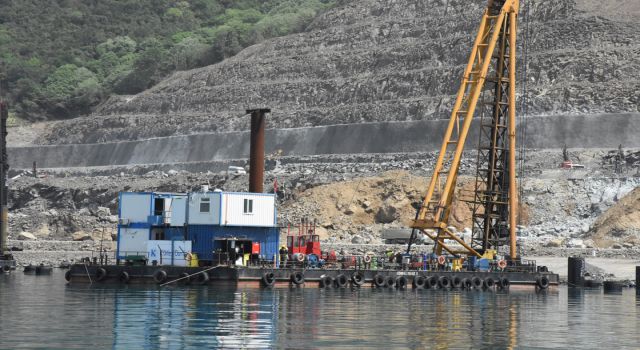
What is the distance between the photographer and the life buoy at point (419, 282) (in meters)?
74.9

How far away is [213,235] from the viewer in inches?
2881

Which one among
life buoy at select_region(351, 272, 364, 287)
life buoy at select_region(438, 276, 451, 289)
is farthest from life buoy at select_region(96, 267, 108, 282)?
life buoy at select_region(438, 276, 451, 289)

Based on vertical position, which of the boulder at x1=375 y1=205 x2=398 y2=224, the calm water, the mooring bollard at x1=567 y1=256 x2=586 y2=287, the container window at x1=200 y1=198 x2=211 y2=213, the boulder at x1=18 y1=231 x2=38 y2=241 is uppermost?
the boulder at x1=375 y1=205 x2=398 y2=224

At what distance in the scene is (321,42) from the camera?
16862 cm

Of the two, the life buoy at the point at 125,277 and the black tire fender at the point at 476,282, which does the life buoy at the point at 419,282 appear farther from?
the life buoy at the point at 125,277

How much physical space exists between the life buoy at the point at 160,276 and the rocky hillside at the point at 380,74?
6280 cm

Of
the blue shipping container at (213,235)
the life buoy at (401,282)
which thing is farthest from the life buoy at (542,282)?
the blue shipping container at (213,235)

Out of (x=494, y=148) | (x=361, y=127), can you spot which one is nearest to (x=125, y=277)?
(x=494, y=148)

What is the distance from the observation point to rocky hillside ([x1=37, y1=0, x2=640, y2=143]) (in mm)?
135625

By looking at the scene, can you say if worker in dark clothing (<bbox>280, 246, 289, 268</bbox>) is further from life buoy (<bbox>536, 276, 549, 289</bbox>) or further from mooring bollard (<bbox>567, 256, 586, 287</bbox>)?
mooring bollard (<bbox>567, 256, 586, 287</bbox>)

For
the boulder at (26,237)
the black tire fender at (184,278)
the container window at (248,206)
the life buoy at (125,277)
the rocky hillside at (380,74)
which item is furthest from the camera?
the rocky hillside at (380,74)

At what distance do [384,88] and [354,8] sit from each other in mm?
30332

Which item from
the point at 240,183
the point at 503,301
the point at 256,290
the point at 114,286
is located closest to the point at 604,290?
the point at 503,301

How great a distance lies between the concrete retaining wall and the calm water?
167 feet
